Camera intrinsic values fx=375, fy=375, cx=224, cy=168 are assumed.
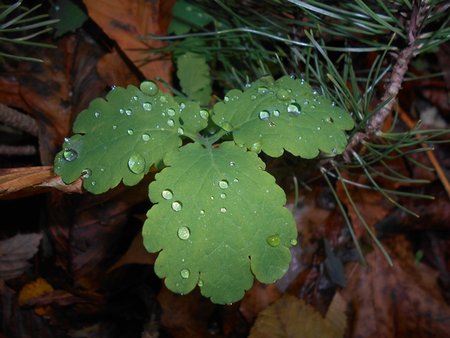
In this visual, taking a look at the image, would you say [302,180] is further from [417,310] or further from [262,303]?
[417,310]

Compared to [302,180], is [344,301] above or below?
below

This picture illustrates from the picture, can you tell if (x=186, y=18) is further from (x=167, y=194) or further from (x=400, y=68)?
(x=167, y=194)

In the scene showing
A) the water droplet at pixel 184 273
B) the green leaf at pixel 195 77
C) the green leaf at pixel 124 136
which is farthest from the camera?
the green leaf at pixel 195 77

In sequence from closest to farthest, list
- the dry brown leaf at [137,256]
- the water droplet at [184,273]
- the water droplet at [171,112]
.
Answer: the water droplet at [184,273] → the water droplet at [171,112] → the dry brown leaf at [137,256]

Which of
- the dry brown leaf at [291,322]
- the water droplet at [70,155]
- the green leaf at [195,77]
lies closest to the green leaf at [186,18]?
the green leaf at [195,77]

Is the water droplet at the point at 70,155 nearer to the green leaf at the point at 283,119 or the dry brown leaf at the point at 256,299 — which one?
the green leaf at the point at 283,119

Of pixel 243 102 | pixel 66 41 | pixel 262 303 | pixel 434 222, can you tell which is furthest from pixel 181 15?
pixel 434 222
